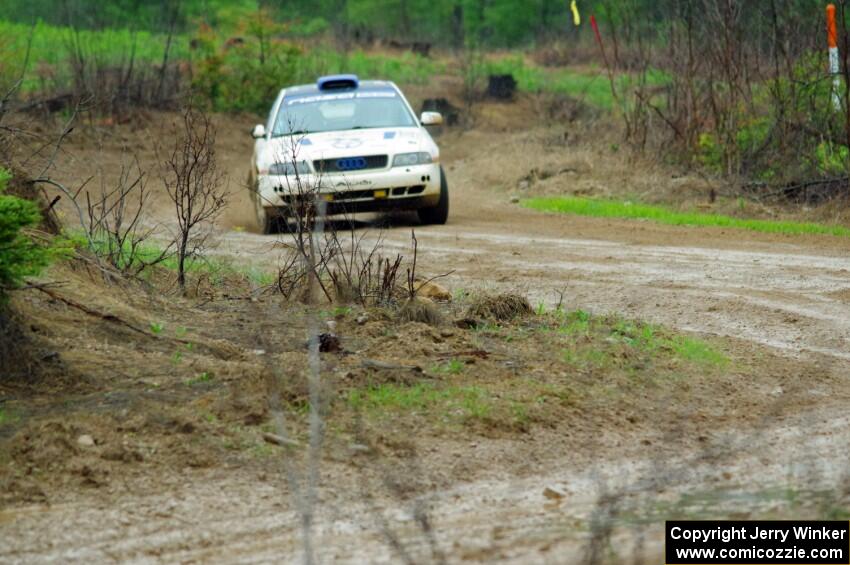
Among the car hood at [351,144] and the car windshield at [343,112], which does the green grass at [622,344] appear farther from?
the car windshield at [343,112]

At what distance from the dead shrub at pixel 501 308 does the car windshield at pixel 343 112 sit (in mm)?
6907

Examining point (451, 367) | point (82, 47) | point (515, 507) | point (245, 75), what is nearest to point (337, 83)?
point (451, 367)

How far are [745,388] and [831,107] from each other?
10694 millimetres

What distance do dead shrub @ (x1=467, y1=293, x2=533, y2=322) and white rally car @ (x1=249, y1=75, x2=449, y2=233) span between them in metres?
4.89

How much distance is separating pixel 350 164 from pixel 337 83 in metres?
2.28

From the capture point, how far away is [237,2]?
53.5 metres

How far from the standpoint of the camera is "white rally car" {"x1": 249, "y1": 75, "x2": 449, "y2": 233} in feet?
46.0

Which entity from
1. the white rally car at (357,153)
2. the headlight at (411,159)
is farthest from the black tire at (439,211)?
the headlight at (411,159)

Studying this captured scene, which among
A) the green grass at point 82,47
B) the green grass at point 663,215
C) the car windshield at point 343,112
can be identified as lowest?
the green grass at point 663,215

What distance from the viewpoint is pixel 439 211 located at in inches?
587

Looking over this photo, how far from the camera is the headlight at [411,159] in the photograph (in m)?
14.3

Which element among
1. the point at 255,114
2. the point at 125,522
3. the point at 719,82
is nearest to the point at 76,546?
the point at 125,522

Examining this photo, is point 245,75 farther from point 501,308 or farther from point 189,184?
point 501,308

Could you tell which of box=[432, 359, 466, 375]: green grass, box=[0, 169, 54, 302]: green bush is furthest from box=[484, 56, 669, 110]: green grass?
box=[0, 169, 54, 302]: green bush
